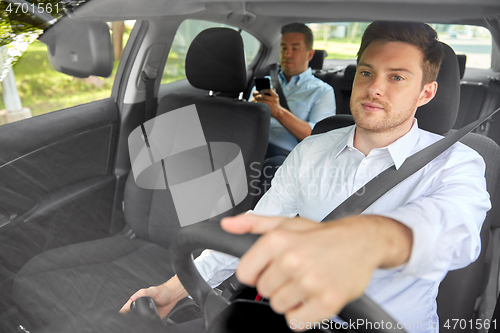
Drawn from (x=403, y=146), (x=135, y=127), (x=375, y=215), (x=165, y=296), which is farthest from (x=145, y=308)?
(x=135, y=127)

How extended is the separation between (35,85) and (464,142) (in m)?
1.22

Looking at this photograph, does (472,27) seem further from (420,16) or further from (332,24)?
(332,24)

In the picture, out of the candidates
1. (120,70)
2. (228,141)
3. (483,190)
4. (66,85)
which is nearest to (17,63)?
(66,85)

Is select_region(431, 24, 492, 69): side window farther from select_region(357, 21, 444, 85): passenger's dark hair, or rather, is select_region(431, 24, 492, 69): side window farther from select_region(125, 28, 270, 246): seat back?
select_region(125, 28, 270, 246): seat back

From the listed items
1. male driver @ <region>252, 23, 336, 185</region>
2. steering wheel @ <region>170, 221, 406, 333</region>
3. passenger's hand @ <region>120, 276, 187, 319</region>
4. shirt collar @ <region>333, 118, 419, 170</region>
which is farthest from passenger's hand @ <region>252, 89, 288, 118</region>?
steering wheel @ <region>170, 221, 406, 333</region>

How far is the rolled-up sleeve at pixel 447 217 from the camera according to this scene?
0.50m

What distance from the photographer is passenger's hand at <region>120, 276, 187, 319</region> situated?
0.77 m

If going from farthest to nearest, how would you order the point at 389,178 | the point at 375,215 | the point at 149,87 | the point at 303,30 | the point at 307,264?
the point at 149,87 → the point at 303,30 → the point at 389,178 → the point at 375,215 → the point at 307,264

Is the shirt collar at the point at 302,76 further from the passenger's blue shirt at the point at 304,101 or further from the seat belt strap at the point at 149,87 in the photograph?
the seat belt strap at the point at 149,87

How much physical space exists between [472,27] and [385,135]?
40 cm

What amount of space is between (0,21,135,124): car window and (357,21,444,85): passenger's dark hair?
875mm

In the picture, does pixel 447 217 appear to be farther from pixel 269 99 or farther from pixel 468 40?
pixel 269 99

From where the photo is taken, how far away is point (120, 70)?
1.84 m

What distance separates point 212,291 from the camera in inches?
26.3
